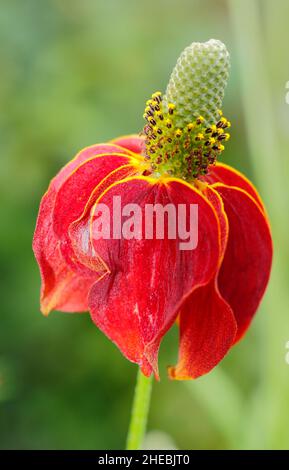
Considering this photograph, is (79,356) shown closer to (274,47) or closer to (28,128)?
(28,128)

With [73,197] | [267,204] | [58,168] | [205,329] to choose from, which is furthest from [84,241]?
[58,168]

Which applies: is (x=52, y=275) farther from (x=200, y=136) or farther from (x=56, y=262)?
(x=200, y=136)

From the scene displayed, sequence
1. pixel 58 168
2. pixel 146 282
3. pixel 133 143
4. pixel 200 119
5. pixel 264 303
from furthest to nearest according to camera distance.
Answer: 1. pixel 58 168
2. pixel 264 303
3. pixel 133 143
4. pixel 200 119
5. pixel 146 282

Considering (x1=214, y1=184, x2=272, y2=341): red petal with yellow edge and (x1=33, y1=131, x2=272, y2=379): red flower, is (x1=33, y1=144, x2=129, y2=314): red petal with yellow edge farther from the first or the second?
(x1=214, y1=184, x2=272, y2=341): red petal with yellow edge

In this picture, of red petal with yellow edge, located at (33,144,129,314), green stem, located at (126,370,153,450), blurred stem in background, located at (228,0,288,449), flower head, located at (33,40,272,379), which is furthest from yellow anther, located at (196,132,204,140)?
blurred stem in background, located at (228,0,288,449)
